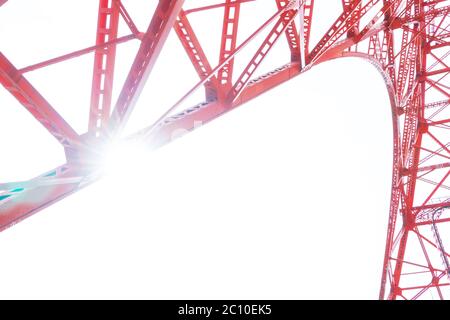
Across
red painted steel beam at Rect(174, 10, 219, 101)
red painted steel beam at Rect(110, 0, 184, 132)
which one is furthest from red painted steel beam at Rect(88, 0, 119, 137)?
red painted steel beam at Rect(174, 10, 219, 101)

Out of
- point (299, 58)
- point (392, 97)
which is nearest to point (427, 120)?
point (392, 97)

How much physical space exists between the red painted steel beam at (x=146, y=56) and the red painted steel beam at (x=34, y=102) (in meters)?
0.47

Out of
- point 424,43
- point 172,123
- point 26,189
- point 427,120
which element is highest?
point 424,43

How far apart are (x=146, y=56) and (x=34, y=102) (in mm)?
1168

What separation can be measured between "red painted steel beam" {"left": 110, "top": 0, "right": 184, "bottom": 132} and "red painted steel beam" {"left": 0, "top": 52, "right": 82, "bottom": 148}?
47 centimetres

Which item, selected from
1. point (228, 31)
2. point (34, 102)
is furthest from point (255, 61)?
point (34, 102)

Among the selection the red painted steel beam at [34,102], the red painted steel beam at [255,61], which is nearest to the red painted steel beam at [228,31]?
the red painted steel beam at [255,61]

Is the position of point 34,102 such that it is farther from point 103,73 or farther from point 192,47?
point 192,47

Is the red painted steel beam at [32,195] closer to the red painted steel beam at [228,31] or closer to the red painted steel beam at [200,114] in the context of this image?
the red painted steel beam at [200,114]

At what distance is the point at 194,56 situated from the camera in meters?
5.16

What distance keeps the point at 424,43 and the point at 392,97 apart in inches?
120

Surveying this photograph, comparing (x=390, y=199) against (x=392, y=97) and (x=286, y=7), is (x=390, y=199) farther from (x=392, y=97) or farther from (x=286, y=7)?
(x=286, y=7)

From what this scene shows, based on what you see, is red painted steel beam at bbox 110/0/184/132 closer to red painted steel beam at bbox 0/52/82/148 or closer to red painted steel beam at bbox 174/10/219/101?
red painted steel beam at bbox 0/52/82/148

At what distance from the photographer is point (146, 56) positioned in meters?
3.99
